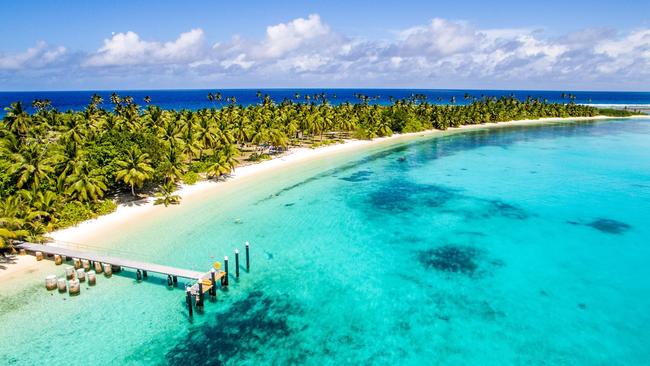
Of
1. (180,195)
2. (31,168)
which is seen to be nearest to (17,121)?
(180,195)

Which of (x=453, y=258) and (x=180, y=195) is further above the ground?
(x=180, y=195)

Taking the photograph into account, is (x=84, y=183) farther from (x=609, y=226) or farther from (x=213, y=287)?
(x=609, y=226)

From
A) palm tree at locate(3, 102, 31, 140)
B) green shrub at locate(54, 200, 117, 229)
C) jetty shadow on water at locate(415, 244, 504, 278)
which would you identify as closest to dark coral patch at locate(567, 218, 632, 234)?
jetty shadow on water at locate(415, 244, 504, 278)

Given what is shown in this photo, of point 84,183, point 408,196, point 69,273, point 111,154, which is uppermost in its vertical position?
point 111,154

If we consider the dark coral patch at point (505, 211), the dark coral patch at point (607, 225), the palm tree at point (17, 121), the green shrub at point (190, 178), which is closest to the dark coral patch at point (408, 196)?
the dark coral patch at point (505, 211)

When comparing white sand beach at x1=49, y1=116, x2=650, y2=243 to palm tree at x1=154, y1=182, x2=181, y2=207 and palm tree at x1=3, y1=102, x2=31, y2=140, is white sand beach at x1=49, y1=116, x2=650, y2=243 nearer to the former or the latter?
palm tree at x1=154, y1=182, x2=181, y2=207

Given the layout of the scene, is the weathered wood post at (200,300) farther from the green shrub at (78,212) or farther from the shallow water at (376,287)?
the green shrub at (78,212)
